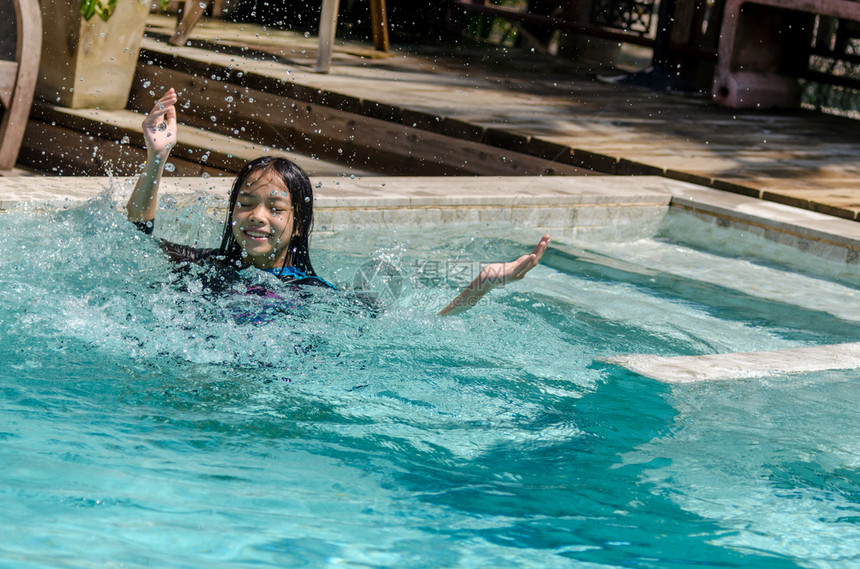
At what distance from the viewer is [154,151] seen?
4.19 meters

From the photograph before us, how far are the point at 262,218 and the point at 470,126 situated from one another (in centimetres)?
419

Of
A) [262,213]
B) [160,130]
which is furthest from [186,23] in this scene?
[262,213]

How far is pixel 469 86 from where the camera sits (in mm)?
10000

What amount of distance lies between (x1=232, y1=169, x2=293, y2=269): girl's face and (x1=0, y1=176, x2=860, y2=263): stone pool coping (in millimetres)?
1498

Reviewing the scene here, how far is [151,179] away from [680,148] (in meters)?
5.06

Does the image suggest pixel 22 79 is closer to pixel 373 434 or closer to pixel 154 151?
pixel 154 151

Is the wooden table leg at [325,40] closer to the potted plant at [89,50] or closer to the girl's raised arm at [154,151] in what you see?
the potted plant at [89,50]

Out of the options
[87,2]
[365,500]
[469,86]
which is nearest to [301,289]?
[365,500]

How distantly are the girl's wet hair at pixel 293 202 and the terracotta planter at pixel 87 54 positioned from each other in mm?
4329

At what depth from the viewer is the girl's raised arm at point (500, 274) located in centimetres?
378

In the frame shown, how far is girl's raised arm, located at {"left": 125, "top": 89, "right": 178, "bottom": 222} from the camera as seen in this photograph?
418cm

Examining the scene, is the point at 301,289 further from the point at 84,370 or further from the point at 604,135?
the point at 604,135

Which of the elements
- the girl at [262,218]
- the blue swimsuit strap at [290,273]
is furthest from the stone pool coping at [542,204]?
the blue swimsuit strap at [290,273]

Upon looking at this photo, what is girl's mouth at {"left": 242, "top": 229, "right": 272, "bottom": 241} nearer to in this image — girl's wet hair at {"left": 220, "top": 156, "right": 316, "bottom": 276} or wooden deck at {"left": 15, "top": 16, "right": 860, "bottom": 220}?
girl's wet hair at {"left": 220, "top": 156, "right": 316, "bottom": 276}
